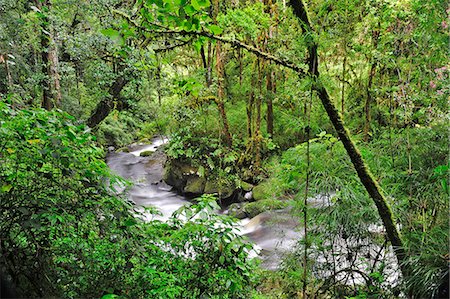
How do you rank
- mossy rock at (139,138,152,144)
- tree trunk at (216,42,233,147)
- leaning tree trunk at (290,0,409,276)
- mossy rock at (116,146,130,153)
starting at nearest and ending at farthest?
leaning tree trunk at (290,0,409,276) → tree trunk at (216,42,233,147) → mossy rock at (116,146,130,153) → mossy rock at (139,138,152,144)

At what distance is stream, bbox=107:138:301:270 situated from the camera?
5598mm

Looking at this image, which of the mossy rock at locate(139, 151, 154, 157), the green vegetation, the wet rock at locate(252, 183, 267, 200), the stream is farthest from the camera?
the mossy rock at locate(139, 151, 154, 157)

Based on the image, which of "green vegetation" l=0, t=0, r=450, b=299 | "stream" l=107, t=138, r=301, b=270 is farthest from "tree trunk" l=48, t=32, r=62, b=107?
"green vegetation" l=0, t=0, r=450, b=299

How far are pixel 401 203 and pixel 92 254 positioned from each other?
2.63 m

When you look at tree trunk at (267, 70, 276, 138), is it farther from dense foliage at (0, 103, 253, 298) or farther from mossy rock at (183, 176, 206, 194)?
dense foliage at (0, 103, 253, 298)

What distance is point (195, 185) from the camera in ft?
31.3

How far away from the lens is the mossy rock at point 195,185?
31.0ft

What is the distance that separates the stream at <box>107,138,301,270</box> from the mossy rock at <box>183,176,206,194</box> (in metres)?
0.34

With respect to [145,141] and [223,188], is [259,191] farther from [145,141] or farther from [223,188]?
[145,141]

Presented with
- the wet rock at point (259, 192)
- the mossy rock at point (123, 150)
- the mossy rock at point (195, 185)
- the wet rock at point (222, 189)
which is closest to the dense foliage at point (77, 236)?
the wet rock at point (259, 192)

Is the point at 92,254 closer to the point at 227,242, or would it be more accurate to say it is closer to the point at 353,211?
the point at 227,242

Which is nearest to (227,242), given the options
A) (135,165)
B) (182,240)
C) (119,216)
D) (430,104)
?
(182,240)

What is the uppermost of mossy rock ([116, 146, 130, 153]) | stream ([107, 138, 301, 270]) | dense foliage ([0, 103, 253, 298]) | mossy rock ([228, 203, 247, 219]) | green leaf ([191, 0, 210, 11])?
green leaf ([191, 0, 210, 11])

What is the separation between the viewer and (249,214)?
778cm
